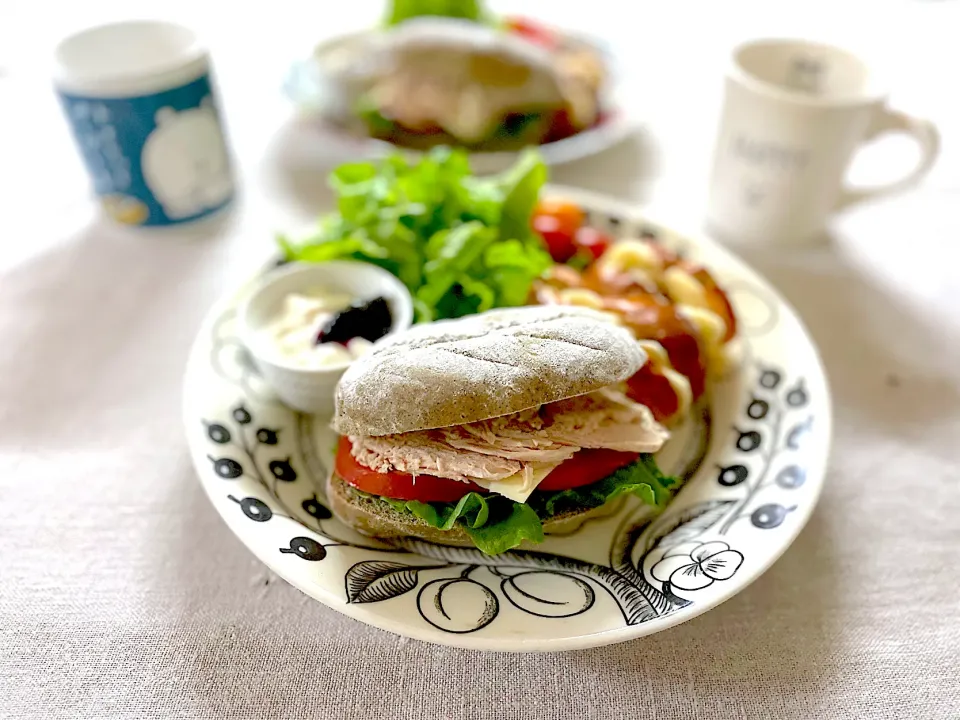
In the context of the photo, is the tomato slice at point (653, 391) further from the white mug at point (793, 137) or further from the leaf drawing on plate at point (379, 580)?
the white mug at point (793, 137)

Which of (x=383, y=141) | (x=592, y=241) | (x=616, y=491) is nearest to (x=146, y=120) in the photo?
(x=383, y=141)

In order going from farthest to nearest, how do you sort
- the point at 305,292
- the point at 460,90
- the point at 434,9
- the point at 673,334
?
the point at 434,9, the point at 460,90, the point at 305,292, the point at 673,334

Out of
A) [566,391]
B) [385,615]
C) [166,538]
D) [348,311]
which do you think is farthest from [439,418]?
[166,538]

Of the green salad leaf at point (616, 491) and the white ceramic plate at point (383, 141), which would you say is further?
the white ceramic plate at point (383, 141)

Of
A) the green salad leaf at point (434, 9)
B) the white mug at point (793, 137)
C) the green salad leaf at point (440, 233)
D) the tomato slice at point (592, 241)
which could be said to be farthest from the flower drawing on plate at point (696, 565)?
the green salad leaf at point (434, 9)

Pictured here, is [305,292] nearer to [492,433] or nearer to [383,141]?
[492,433]

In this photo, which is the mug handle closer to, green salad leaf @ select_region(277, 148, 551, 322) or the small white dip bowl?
green salad leaf @ select_region(277, 148, 551, 322)
